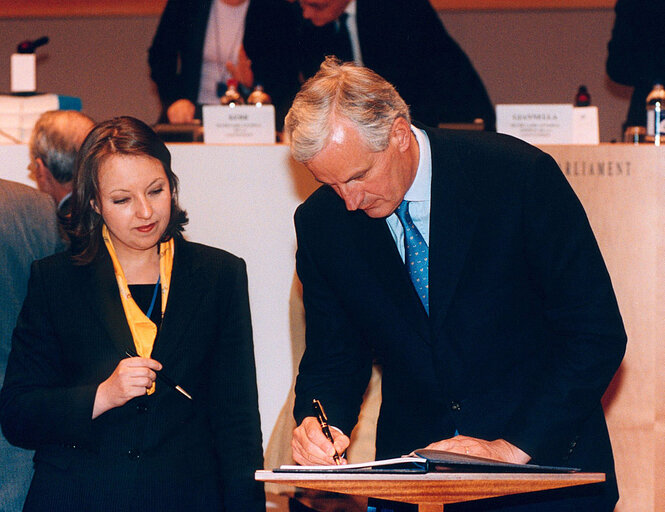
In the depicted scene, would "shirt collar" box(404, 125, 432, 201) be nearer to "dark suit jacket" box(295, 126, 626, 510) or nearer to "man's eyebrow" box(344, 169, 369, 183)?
"dark suit jacket" box(295, 126, 626, 510)

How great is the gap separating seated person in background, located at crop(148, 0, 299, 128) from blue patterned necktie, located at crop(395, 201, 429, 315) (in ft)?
8.52

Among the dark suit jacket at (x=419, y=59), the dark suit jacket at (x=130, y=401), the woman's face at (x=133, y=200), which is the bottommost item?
the dark suit jacket at (x=130, y=401)

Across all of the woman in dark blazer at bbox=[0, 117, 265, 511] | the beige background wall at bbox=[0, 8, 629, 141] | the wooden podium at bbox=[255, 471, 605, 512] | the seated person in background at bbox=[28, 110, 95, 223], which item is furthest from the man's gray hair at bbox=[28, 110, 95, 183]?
the beige background wall at bbox=[0, 8, 629, 141]

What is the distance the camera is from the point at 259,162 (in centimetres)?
296

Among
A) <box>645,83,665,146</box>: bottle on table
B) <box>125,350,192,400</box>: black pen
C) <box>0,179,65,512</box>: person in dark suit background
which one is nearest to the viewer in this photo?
<box>125,350,192,400</box>: black pen

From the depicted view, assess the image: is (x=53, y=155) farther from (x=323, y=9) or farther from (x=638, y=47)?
(x=638, y=47)

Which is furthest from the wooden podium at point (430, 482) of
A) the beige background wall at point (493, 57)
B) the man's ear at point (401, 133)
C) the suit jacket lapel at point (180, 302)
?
the beige background wall at point (493, 57)

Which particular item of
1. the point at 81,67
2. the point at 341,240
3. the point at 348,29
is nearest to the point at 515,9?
the point at 348,29

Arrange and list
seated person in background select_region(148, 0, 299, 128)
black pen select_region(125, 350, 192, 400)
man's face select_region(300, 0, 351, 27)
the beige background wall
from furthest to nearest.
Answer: the beige background wall → seated person in background select_region(148, 0, 299, 128) → man's face select_region(300, 0, 351, 27) → black pen select_region(125, 350, 192, 400)

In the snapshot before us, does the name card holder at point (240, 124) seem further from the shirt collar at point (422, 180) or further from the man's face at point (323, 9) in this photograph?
the man's face at point (323, 9)

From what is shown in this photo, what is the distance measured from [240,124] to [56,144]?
2.08ft

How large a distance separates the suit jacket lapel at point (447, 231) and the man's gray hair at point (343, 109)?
17 cm

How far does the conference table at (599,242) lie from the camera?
8.98 feet

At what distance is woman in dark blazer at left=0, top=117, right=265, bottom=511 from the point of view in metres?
2.15
